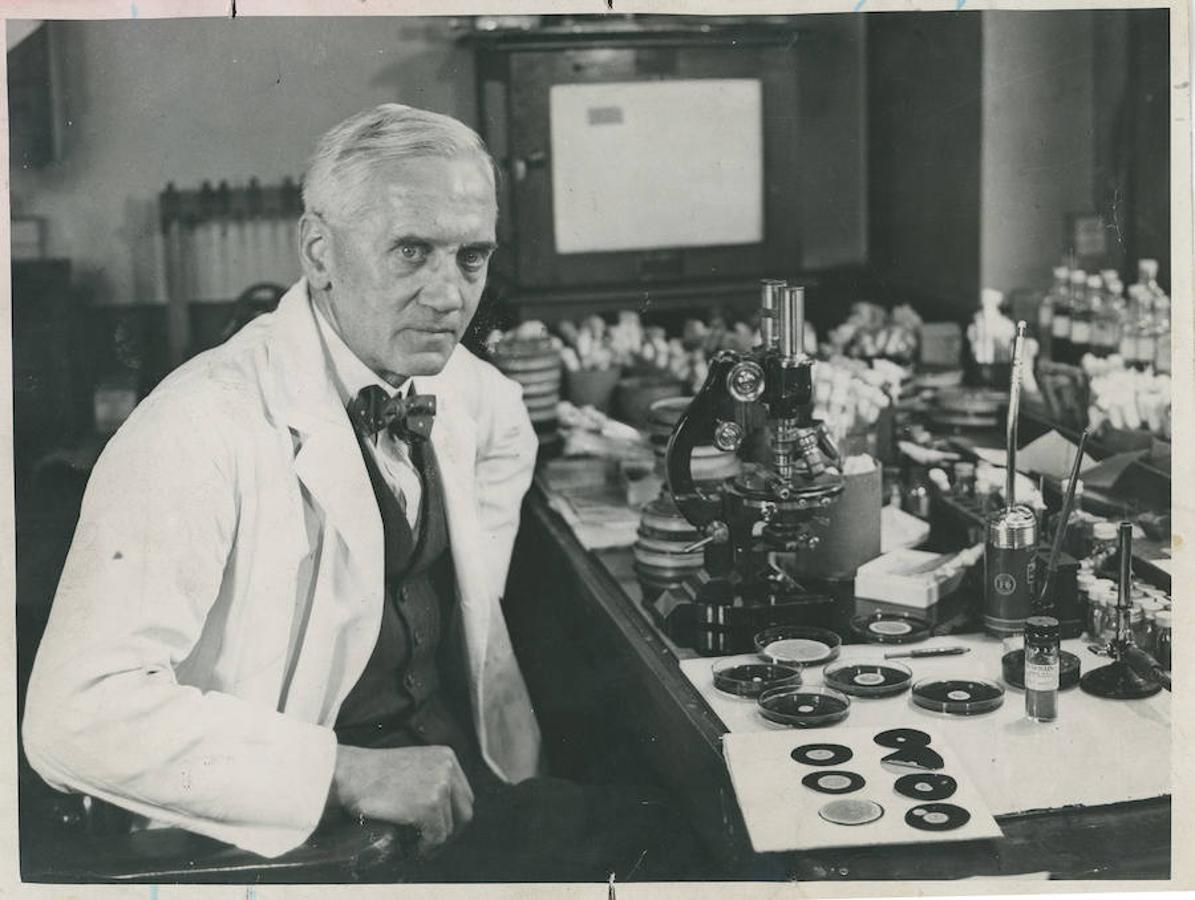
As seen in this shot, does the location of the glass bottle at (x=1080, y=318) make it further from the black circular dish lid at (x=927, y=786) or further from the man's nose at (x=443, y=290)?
the black circular dish lid at (x=927, y=786)

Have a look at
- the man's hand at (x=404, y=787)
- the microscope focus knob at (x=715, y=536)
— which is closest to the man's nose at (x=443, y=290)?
the microscope focus knob at (x=715, y=536)

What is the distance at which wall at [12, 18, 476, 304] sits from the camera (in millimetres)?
2922

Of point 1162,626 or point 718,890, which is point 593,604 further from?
point 1162,626

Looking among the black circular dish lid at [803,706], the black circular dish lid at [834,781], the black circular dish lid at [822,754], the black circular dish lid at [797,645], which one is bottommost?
the black circular dish lid at [834,781]

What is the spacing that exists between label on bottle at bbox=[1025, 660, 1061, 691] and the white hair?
1.46 metres

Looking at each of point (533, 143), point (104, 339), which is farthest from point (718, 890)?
point (533, 143)

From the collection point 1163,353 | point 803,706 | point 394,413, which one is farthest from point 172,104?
point 1163,353

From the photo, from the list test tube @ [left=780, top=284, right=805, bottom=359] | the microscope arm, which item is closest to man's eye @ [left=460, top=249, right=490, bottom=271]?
the microscope arm

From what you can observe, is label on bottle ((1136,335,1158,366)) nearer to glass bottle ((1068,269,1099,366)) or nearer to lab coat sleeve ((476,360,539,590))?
glass bottle ((1068,269,1099,366))

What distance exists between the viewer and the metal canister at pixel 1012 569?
2.62 metres

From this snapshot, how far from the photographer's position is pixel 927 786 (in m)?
2.15

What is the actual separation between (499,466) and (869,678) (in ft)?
4.20

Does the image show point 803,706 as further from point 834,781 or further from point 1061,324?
point 1061,324

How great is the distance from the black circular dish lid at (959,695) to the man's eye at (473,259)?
1226 mm
